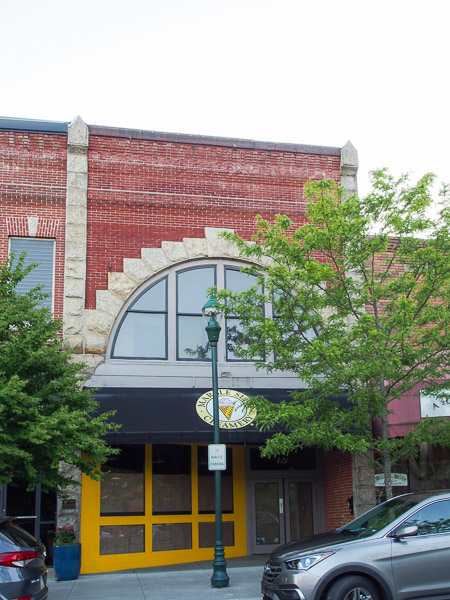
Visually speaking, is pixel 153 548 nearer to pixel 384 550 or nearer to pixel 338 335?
pixel 338 335

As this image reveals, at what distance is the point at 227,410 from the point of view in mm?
14023

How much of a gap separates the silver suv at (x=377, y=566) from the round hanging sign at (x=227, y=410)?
5387 millimetres

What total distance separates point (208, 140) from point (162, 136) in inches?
43.0

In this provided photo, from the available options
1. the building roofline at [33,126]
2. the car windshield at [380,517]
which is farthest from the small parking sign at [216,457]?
the building roofline at [33,126]

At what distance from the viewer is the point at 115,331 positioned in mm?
14648

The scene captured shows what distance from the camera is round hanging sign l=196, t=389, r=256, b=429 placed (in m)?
13.8

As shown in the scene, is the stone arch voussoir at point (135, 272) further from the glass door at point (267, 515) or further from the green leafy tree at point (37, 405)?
the glass door at point (267, 515)

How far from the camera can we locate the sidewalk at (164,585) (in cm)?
1088

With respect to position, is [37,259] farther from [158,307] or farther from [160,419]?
[160,419]

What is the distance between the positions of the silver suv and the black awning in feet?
17.0

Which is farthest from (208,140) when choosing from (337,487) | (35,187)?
(337,487)

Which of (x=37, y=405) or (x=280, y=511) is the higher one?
(x=37, y=405)

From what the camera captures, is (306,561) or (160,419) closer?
(306,561)

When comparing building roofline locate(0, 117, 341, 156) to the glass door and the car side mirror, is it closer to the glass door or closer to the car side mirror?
the glass door
